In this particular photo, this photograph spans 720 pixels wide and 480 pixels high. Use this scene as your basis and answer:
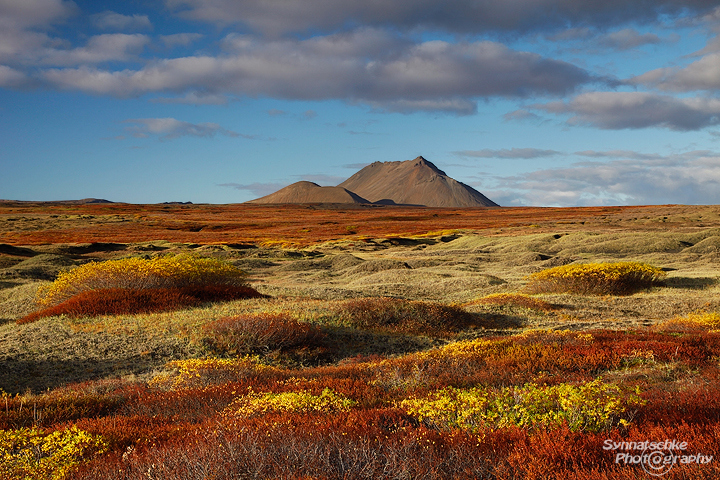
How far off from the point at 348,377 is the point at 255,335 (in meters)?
3.93

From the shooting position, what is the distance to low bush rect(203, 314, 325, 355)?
11469mm

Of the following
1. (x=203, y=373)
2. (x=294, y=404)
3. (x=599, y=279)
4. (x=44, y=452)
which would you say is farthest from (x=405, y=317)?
(x=599, y=279)

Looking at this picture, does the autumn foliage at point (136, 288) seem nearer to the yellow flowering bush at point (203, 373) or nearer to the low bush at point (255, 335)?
the low bush at point (255, 335)

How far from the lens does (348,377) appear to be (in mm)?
8336

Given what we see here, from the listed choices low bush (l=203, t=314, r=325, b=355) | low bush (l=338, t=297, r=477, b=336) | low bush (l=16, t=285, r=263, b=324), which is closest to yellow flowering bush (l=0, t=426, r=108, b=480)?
low bush (l=203, t=314, r=325, b=355)

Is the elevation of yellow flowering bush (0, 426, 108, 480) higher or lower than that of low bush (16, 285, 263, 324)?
higher

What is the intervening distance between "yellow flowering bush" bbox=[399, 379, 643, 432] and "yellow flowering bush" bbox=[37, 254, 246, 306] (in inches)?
558

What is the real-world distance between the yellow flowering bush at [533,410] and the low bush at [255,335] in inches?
257

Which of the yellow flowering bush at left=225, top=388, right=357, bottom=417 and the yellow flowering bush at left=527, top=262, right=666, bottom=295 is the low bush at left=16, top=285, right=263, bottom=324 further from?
the yellow flowering bush at left=527, top=262, right=666, bottom=295

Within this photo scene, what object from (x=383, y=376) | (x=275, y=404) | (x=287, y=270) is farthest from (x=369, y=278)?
(x=275, y=404)

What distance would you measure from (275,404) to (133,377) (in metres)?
4.83

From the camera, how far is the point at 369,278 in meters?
29.1

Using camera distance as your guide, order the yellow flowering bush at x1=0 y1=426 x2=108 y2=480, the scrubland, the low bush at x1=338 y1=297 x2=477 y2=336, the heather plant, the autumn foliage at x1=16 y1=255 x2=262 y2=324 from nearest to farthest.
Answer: the scrubland < the yellow flowering bush at x1=0 y1=426 x2=108 y2=480 < the heather plant < the low bush at x1=338 y1=297 x2=477 y2=336 < the autumn foliage at x1=16 y1=255 x2=262 y2=324

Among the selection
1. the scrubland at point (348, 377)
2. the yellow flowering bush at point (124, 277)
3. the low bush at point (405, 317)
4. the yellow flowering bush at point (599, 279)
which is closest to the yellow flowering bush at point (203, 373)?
the scrubland at point (348, 377)
